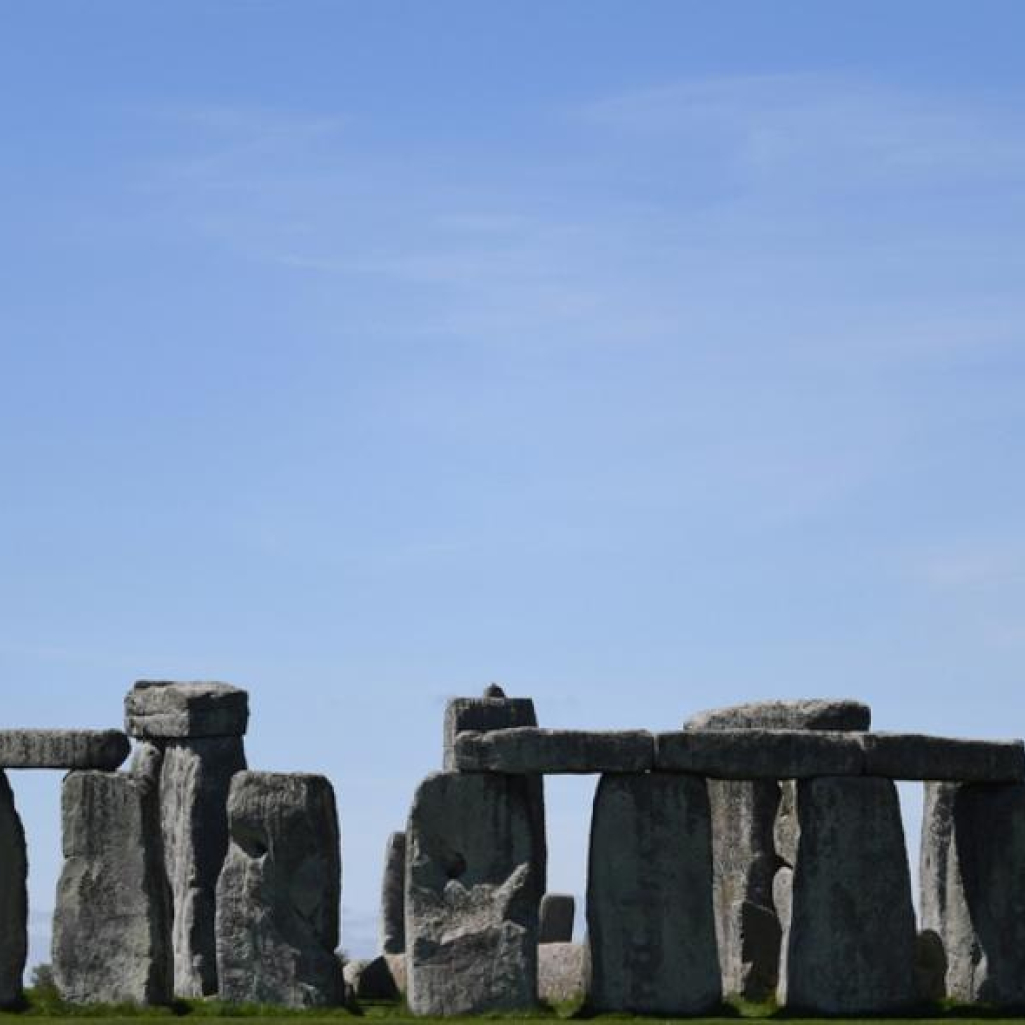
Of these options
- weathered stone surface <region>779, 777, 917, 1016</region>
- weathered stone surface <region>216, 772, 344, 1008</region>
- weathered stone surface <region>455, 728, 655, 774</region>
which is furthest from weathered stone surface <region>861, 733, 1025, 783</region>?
weathered stone surface <region>216, 772, 344, 1008</region>

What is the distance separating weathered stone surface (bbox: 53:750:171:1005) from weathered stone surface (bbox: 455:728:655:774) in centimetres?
324

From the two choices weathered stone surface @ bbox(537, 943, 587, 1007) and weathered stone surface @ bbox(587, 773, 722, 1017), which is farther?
weathered stone surface @ bbox(537, 943, 587, 1007)

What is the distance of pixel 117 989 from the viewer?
110 ft

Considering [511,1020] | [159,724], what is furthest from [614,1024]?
[159,724]

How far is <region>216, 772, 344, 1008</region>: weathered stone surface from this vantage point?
109 ft

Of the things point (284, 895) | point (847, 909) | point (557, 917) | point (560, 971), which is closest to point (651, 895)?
point (847, 909)

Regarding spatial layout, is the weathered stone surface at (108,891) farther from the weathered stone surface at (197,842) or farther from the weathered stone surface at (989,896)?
the weathered stone surface at (989,896)

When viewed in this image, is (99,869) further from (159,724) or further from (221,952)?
(159,724)

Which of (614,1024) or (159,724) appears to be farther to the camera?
(159,724)

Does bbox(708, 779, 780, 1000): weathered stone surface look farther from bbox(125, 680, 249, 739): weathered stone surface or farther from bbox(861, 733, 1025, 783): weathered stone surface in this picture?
bbox(125, 680, 249, 739): weathered stone surface

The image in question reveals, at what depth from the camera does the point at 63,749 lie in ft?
111

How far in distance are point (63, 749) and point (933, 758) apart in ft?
27.0

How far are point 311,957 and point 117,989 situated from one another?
1.90 meters

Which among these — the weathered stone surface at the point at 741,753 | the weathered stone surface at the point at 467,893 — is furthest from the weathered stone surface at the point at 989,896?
the weathered stone surface at the point at 467,893
